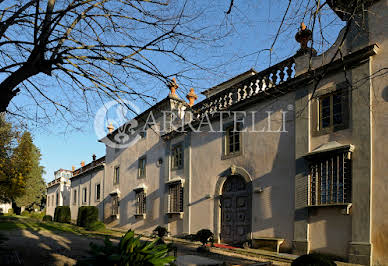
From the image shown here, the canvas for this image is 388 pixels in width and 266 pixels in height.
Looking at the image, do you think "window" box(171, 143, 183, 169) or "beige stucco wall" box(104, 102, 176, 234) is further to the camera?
"beige stucco wall" box(104, 102, 176, 234)

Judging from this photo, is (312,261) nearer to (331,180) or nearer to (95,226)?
(331,180)

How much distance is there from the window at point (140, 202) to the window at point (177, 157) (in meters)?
3.65

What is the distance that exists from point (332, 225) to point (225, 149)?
5384 mm

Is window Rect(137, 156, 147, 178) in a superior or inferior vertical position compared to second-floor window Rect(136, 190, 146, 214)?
superior

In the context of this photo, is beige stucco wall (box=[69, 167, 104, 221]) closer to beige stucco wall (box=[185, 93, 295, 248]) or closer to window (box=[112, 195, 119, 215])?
window (box=[112, 195, 119, 215])

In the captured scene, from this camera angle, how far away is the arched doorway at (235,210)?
12.6 metres

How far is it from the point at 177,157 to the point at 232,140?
435cm

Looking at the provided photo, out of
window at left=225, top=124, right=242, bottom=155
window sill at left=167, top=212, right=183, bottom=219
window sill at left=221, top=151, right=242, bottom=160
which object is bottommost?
window sill at left=167, top=212, right=183, bottom=219

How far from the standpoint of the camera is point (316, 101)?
10680 mm

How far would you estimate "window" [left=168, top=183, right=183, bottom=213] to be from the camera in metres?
16.6

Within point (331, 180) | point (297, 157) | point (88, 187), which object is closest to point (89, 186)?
point (88, 187)

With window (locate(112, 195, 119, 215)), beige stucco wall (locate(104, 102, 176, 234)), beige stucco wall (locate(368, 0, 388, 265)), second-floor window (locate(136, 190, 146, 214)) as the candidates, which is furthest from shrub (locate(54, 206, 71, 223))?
beige stucco wall (locate(368, 0, 388, 265))

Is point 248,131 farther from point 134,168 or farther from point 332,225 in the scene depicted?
point 134,168

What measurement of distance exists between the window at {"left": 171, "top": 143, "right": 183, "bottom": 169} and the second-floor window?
3652 millimetres
